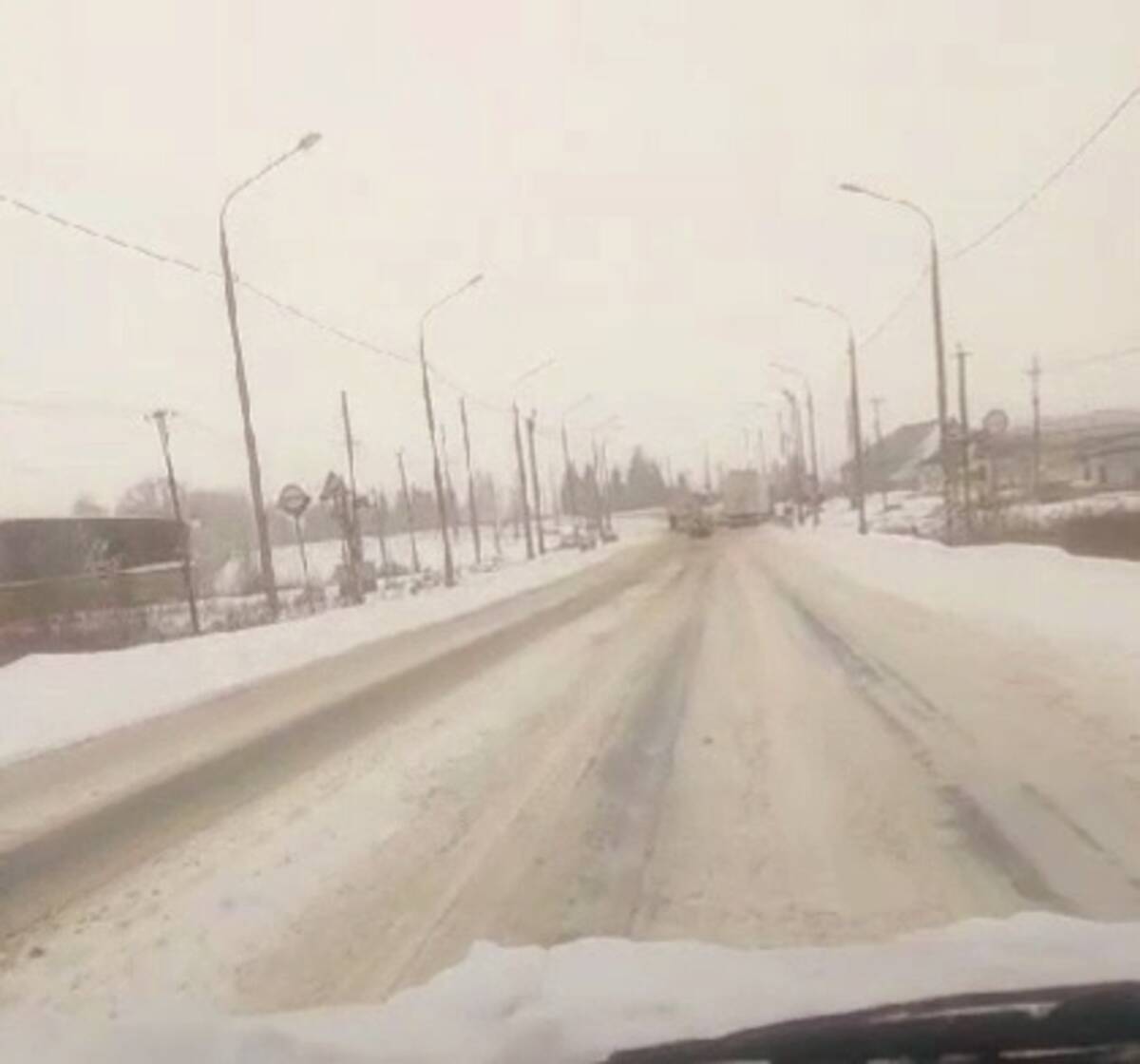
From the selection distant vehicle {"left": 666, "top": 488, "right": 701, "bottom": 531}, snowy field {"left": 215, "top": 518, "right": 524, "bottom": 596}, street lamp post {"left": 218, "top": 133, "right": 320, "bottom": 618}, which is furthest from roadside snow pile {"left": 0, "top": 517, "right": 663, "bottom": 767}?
Answer: distant vehicle {"left": 666, "top": 488, "right": 701, "bottom": 531}

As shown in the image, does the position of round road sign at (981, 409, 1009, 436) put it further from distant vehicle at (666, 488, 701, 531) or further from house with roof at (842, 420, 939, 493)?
house with roof at (842, 420, 939, 493)

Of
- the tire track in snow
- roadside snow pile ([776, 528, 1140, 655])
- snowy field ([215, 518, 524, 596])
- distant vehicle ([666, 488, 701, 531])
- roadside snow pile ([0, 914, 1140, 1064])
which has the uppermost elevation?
roadside snow pile ([0, 914, 1140, 1064])

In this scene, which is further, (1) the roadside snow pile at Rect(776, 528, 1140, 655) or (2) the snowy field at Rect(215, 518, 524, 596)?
(2) the snowy field at Rect(215, 518, 524, 596)

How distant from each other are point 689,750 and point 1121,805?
11.0 feet

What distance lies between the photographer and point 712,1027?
3.71 metres

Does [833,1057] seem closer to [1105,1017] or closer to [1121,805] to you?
[1105,1017]

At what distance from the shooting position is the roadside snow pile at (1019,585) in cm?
1808

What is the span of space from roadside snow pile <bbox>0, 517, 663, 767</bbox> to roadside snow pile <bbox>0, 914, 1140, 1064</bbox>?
10.3 m

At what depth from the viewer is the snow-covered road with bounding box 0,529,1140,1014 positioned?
591 cm

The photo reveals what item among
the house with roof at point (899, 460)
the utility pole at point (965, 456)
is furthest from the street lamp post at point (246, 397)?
the house with roof at point (899, 460)

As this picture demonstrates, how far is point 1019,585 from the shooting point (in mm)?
25578

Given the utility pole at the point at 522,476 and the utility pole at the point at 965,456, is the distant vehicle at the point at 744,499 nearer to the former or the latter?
the utility pole at the point at 522,476

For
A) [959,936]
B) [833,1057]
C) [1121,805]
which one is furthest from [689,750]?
[833,1057]

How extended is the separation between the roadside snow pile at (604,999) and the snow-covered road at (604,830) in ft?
1.53
